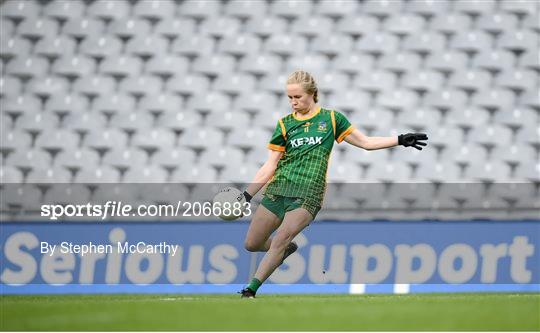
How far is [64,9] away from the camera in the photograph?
48.4 feet

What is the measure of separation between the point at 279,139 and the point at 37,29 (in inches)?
347

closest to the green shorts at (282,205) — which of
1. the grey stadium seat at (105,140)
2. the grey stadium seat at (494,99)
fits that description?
the grey stadium seat at (105,140)

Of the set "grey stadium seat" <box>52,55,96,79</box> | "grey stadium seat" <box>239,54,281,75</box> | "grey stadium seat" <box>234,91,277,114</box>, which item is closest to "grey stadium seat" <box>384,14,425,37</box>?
"grey stadium seat" <box>239,54,281,75</box>

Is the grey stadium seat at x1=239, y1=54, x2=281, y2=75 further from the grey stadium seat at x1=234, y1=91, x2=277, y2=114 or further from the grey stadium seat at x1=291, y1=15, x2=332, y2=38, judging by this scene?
the grey stadium seat at x1=291, y1=15, x2=332, y2=38

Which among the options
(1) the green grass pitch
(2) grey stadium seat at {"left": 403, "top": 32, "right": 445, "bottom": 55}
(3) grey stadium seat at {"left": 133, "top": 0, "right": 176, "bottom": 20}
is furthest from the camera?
(3) grey stadium seat at {"left": 133, "top": 0, "right": 176, "bottom": 20}

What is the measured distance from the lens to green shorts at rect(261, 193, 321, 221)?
6.80 m

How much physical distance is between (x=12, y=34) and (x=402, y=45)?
5.74m

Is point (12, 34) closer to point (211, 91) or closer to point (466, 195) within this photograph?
point (211, 91)

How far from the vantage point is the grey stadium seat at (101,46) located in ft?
47.4

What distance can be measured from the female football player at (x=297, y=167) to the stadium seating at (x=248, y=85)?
19.8 feet

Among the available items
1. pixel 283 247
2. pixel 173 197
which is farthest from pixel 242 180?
pixel 283 247

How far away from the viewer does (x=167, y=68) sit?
1420 centimetres

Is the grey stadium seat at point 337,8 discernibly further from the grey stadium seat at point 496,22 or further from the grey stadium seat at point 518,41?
the grey stadium seat at point 518,41

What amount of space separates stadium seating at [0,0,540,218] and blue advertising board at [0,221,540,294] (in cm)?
224
